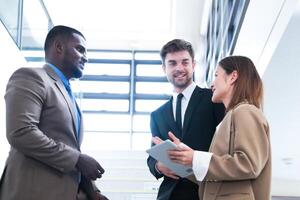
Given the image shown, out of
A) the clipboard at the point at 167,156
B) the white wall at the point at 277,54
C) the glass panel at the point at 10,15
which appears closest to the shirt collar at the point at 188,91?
the clipboard at the point at 167,156

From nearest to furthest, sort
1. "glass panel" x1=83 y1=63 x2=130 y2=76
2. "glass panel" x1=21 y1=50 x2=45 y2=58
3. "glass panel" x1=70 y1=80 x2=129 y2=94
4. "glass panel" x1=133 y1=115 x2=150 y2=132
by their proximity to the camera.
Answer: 1. "glass panel" x1=21 y1=50 x2=45 y2=58
2. "glass panel" x1=133 y1=115 x2=150 y2=132
3. "glass panel" x1=70 y1=80 x2=129 y2=94
4. "glass panel" x1=83 y1=63 x2=130 y2=76

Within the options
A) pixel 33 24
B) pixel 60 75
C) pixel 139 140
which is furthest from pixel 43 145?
pixel 139 140

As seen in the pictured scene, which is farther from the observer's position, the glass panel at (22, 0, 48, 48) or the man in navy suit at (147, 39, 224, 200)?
the glass panel at (22, 0, 48, 48)

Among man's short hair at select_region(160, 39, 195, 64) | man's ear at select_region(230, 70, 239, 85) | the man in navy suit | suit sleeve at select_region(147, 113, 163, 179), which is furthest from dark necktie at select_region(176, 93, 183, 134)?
man's ear at select_region(230, 70, 239, 85)

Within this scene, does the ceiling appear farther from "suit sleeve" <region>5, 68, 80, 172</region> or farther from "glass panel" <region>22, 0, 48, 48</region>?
"suit sleeve" <region>5, 68, 80, 172</region>

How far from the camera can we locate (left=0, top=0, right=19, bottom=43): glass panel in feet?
14.4

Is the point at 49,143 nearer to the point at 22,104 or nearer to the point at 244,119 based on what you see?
the point at 22,104

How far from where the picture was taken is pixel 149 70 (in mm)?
10430

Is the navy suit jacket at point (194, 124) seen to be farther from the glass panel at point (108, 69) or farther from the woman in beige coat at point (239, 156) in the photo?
the glass panel at point (108, 69)

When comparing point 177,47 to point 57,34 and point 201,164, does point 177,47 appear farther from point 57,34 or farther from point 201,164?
point 201,164

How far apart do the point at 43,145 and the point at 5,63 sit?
249 cm

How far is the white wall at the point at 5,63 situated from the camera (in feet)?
12.5

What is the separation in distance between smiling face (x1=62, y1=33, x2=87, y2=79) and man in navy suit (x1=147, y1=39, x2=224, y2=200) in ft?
1.57

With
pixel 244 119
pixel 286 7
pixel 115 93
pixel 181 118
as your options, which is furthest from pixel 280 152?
pixel 115 93
